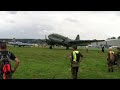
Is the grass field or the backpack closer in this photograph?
the backpack

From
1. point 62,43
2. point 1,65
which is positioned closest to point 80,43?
point 62,43

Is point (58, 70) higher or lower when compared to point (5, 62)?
lower

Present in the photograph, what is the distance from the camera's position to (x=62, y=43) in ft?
186

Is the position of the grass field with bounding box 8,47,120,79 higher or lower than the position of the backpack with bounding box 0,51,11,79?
lower

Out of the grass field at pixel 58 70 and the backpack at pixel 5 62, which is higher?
the backpack at pixel 5 62

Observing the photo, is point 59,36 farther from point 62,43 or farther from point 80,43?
point 80,43

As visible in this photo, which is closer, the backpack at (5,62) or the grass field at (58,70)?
the backpack at (5,62)

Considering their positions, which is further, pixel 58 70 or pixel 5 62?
pixel 58 70
